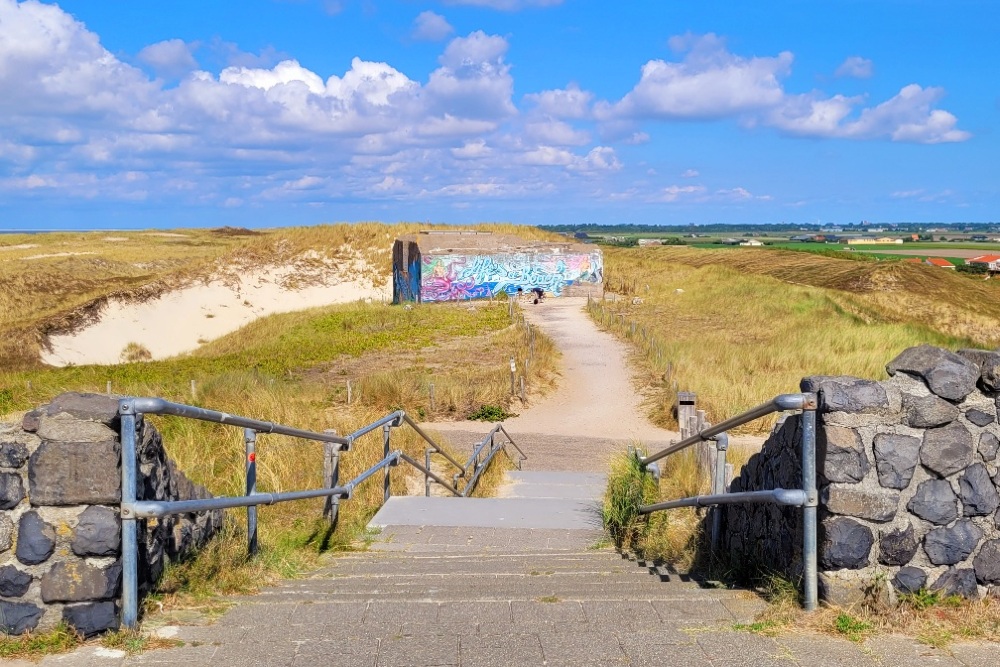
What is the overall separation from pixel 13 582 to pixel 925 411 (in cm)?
412

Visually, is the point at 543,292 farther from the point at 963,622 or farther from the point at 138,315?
the point at 963,622

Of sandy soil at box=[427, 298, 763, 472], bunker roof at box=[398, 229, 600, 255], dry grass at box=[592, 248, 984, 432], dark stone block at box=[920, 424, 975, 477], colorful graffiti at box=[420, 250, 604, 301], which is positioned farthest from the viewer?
bunker roof at box=[398, 229, 600, 255]

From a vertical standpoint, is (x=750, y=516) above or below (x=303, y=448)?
above

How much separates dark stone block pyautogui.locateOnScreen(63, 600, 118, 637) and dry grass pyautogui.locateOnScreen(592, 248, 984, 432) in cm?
1482

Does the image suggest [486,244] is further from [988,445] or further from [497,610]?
[497,610]

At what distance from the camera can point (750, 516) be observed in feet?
19.2

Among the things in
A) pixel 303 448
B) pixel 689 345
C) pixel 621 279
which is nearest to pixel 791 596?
pixel 303 448

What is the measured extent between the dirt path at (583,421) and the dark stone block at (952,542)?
1065 centimetres

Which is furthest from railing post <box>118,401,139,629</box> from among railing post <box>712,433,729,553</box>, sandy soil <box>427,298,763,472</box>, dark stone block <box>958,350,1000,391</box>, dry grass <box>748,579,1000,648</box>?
sandy soil <box>427,298,763,472</box>

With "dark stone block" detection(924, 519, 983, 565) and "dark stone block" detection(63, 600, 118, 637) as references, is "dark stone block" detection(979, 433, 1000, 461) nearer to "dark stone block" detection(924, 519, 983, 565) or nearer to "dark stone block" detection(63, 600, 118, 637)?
"dark stone block" detection(924, 519, 983, 565)

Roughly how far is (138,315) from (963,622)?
4130 cm

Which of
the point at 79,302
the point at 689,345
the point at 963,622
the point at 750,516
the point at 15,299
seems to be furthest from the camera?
the point at 15,299

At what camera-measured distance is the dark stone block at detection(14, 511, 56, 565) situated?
13.3 ft

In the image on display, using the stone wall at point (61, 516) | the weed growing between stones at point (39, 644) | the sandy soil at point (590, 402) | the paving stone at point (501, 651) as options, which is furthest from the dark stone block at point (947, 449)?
the sandy soil at point (590, 402)
